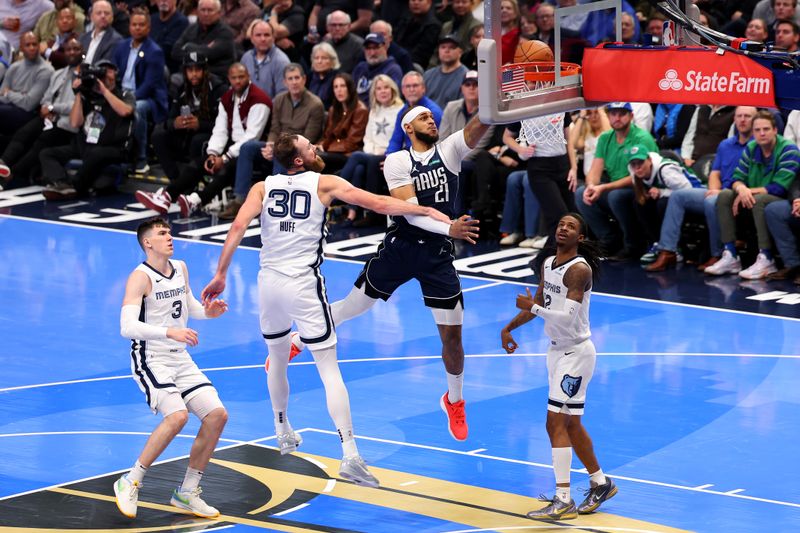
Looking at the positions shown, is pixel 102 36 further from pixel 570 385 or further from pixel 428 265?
pixel 570 385

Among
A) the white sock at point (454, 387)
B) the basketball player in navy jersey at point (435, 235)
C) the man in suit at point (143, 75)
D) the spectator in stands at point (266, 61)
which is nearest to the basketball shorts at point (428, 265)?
the basketball player in navy jersey at point (435, 235)

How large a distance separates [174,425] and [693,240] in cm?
880

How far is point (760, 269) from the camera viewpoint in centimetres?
1423

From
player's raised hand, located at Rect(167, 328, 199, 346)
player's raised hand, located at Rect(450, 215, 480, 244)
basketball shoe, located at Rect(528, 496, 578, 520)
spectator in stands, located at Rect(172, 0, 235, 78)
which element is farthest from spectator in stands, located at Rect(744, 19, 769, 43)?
player's raised hand, located at Rect(167, 328, 199, 346)

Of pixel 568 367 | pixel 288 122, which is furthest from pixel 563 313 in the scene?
pixel 288 122

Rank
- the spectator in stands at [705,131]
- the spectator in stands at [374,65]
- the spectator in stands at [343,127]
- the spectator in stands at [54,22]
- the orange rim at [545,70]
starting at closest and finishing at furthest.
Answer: the orange rim at [545,70] < the spectator in stands at [705,131] < the spectator in stands at [343,127] < the spectator in stands at [374,65] < the spectator in stands at [54,22]

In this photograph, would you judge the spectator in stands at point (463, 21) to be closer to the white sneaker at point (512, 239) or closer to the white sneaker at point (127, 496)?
the white sneaker at point (512, 239)

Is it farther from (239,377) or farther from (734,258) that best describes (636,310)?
(239,377)

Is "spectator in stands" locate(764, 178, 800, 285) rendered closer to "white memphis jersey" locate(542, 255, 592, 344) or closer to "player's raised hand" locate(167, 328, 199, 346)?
"white memphis jersey" locate(542, 255, 592, 344)

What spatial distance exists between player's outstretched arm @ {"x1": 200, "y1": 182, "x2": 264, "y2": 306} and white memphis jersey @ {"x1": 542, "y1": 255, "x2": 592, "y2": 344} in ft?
6.01

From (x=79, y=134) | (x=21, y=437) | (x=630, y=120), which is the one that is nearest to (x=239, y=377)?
(x=21, y=437)

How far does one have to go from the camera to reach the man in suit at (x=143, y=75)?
19.1 metres

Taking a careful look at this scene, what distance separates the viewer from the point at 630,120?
48.6 ft

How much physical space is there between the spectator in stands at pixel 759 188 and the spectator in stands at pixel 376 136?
4.13 meters
